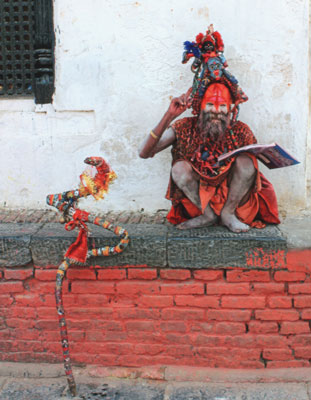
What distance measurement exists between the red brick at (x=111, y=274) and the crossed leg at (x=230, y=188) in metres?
0.51

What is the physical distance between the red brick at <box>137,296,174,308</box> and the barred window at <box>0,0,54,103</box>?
1749 millimetres

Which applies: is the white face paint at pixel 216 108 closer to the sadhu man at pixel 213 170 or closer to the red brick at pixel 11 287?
the sadhu man at pixel 213 170

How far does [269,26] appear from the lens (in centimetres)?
357

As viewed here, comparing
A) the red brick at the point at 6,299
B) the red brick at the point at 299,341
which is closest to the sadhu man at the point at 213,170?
the red brick at the point at 299,341

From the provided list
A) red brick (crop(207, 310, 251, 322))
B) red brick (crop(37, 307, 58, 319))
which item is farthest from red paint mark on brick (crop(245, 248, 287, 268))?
red brick (crop(37, 307, 58, 319))

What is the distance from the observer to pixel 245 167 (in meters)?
3.22

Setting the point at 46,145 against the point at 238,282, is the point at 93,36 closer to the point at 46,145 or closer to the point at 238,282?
the point at 46,145

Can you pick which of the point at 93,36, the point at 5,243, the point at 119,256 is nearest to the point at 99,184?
the point at 119,256

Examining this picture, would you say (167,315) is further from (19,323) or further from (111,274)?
(19,323)

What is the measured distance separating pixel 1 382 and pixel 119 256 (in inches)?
48.1

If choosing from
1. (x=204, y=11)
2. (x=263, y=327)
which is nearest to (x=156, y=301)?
(x=263, y=327)

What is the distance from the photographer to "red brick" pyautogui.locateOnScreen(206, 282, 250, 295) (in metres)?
3.21

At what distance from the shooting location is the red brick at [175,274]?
127 inches

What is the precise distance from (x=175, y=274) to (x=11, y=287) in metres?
1.16
